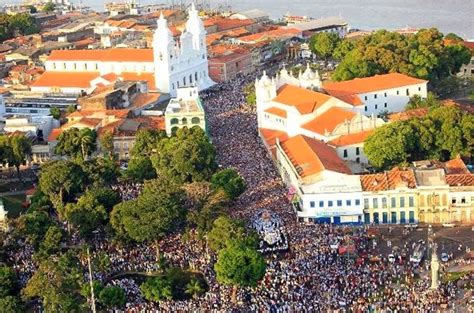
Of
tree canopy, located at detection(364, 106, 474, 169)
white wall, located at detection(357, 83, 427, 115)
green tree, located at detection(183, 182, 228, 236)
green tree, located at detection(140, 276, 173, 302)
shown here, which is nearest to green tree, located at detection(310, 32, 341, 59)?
white wall, located at detection(357, 83, 427, 115)

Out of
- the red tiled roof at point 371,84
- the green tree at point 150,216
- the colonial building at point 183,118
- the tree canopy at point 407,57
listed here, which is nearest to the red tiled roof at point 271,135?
the colonial building at point 183,118

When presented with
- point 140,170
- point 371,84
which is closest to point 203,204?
point 140,170

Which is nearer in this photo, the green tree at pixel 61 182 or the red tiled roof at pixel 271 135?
the green tree at pixel 61 182

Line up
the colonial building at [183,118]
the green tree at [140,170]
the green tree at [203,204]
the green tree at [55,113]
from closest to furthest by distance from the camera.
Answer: the green tree at [203,204], the green tree at [140,170], the colonial building at [183,118], the green tree at [55,113]

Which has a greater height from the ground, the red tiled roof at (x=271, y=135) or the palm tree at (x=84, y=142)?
the palm tree at (x=84, y=142)

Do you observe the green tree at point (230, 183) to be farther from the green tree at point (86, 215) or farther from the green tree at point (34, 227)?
the green tree at point (34, 227)

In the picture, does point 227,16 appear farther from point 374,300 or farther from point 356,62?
point 374,300
